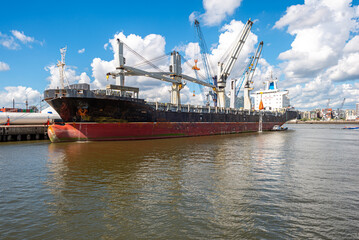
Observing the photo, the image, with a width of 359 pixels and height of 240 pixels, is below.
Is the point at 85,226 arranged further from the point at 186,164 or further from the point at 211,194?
the point at 186,164

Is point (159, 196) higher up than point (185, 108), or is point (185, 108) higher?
point (185, 108)

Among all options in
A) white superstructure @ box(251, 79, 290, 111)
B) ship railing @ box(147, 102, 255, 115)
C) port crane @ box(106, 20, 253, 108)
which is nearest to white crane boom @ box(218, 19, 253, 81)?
port crane @ box(106, 20, 253, 108)

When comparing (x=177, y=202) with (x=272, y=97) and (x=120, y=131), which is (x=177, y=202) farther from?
(x=272, y=97)

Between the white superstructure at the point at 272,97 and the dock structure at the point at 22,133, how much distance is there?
239 ft

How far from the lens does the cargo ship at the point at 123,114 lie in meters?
22.8

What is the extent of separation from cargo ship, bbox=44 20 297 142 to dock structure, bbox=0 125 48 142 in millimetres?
5787

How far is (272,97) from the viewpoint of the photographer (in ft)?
276

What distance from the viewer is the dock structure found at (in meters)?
25.7

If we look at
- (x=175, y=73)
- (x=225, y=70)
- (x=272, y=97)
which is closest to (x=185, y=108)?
(x=175, y=73)

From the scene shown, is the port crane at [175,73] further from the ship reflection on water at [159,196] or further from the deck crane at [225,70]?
the ship reflection on water at [159,196]

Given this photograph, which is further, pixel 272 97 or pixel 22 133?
pixel 272 97

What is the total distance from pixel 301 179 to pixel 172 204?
6770 millimetres

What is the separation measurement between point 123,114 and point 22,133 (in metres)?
13.9

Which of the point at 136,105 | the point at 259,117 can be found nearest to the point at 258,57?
the point at 259,117
